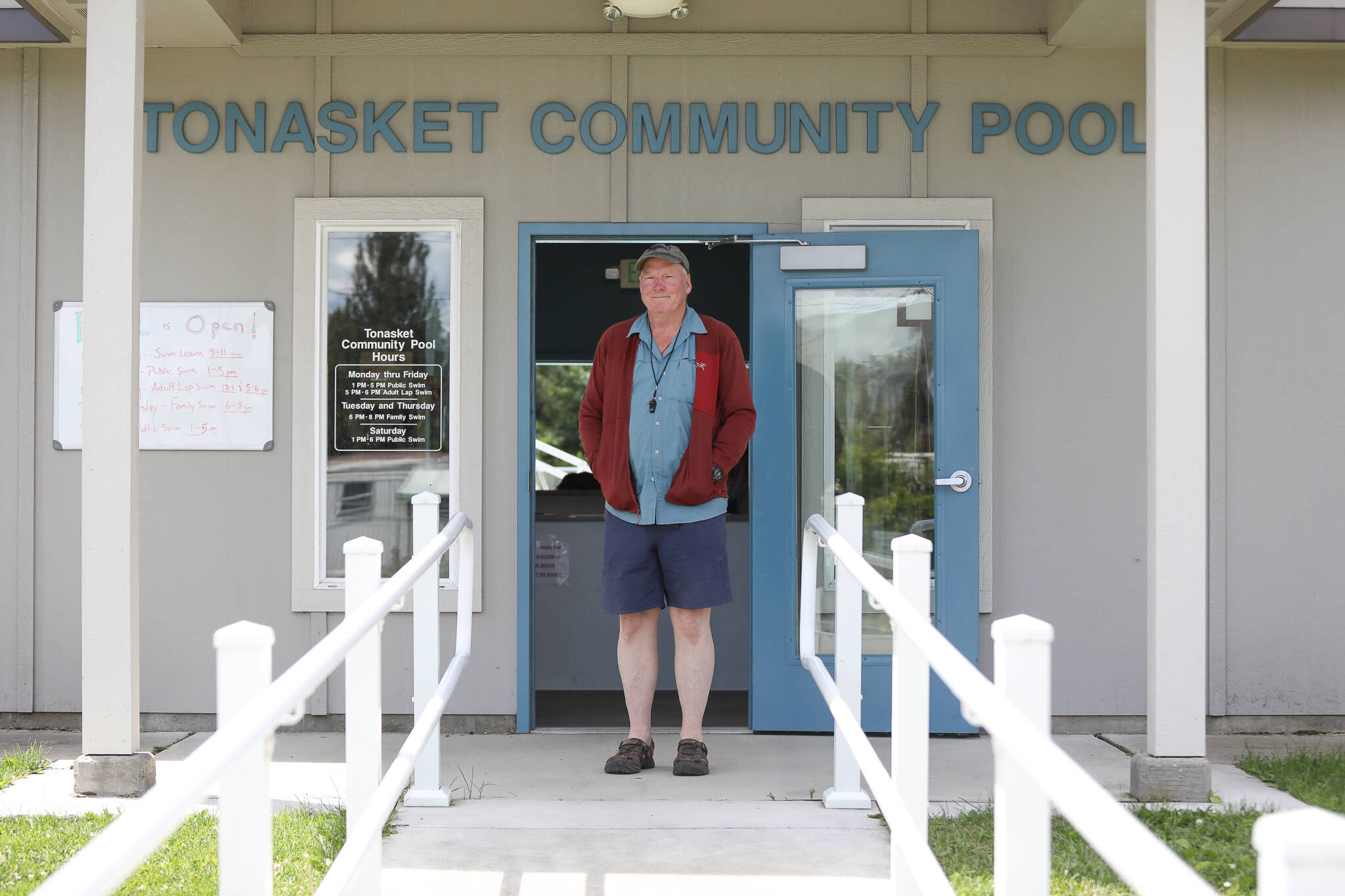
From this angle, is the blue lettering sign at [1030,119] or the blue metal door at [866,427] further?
the blue lettering sign at [1030,119]

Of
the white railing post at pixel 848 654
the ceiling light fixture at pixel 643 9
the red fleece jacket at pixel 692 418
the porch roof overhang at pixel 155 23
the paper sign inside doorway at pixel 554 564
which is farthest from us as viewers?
the paper sign inside doorway at pixel 554 564

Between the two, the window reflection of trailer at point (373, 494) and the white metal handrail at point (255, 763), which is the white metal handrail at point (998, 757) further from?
the window reflection of trailer at point (373, 494)

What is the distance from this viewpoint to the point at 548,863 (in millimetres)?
3156

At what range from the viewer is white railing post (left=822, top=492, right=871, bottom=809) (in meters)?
3.52

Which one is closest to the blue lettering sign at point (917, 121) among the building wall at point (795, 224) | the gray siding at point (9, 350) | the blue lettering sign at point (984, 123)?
the building wall at point (795, 224)

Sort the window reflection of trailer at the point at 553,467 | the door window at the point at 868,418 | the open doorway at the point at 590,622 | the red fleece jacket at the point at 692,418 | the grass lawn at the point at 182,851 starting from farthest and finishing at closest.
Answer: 1. the window reflection of trailer at the point at 553,467
2. the open doorway at the point at 590,622
3. the door window at the point at 868,418
4. the red fleece jacket at the point at 692,418
5. the grass lawn at the point at 182,851

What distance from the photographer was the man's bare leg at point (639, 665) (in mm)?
4035

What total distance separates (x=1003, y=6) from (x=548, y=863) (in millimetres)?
3762

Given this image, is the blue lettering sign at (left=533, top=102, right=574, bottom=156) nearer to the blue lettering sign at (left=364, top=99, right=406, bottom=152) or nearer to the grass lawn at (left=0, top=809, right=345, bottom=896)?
the blue lettering sign at (left=364, top=99, right=406, bottom=152)

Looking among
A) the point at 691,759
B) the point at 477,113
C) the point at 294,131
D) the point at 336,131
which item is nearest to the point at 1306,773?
the point at 691,759

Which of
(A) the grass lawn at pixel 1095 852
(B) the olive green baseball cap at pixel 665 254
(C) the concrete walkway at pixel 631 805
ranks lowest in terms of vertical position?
(C) the concrete walkway at pixel 631 805

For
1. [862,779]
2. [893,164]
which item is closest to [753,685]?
[862,779]

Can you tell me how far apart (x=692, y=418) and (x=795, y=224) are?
1.29m

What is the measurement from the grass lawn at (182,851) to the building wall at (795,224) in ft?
4.54
